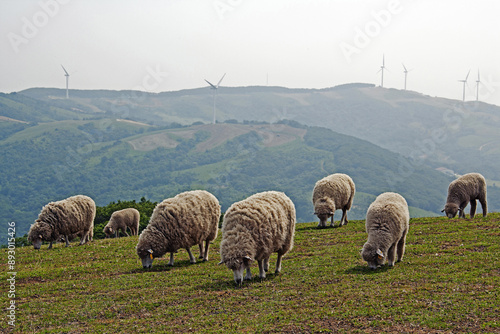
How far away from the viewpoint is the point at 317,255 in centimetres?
2125

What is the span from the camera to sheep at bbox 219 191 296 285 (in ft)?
53.5

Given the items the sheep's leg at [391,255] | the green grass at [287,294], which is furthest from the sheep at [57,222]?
the sheep's leg at [391,255]

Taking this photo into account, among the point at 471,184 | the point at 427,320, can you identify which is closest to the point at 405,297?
the point at 427,320

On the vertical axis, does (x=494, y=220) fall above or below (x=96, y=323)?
above

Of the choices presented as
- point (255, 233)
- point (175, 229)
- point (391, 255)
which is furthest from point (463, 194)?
point (175, 229)

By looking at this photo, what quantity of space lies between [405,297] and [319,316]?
2.72 metres

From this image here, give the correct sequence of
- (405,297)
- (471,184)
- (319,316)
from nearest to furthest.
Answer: (319,316), (405,297), (471,184)

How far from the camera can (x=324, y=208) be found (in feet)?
94.8

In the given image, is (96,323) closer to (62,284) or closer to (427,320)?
(62,284)

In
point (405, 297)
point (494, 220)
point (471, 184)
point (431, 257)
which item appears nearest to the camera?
point (405, 297)

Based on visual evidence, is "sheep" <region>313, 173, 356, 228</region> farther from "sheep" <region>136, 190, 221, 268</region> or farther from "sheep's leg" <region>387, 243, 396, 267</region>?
"sheep's leg" <region>387, 243, 396, 267</region>

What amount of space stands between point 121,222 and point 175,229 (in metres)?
18.9

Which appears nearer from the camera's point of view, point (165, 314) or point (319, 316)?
point (319, 316)

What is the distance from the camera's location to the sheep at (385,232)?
57.7ft
